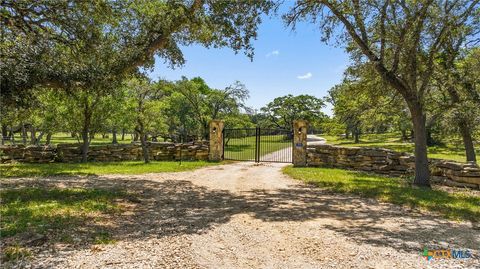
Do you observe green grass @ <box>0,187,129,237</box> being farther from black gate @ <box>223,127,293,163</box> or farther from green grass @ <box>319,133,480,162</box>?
green grass @ <box>319,133,480,162</box>

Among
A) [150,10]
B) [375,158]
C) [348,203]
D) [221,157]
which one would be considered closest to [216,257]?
[348,203]

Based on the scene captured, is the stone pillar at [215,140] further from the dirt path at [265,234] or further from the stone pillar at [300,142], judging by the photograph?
the dirt path at [265,234]

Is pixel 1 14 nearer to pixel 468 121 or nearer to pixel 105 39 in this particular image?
pixel 105 39

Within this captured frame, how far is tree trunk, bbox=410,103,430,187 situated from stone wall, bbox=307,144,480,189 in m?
1.30

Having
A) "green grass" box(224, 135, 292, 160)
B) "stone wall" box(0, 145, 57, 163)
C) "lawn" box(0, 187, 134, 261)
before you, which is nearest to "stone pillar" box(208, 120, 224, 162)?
"green grass" box(224, 135, 292, 160)

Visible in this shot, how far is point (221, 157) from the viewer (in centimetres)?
1577

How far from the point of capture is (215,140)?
15.5 meters

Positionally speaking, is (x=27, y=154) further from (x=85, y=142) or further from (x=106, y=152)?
(x=106, y=152)

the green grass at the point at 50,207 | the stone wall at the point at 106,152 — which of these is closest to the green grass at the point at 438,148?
the stone wall at the point at 106,152

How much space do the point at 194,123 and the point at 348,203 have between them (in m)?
21.2

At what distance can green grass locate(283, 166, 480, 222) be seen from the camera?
6289 millimetres

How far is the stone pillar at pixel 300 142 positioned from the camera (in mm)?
→ 13898

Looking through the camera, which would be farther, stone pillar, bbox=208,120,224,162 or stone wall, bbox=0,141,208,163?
stone pillar, bbox=208,120,224,162

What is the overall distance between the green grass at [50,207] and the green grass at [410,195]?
5.75m
